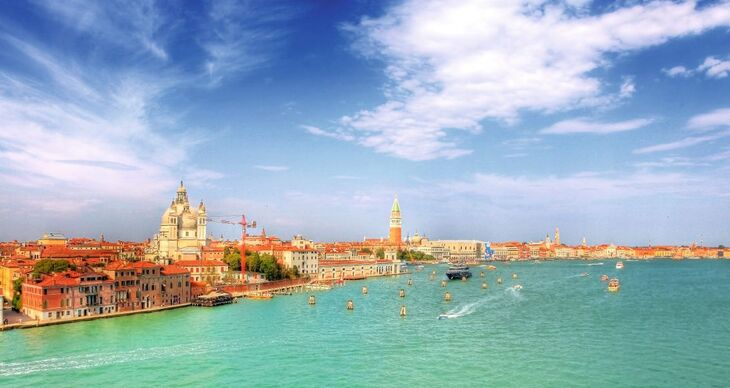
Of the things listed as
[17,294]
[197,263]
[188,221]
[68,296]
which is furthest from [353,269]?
[68,296]

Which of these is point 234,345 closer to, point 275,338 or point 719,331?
point 275,338

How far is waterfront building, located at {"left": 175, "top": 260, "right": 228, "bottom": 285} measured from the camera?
130 feet

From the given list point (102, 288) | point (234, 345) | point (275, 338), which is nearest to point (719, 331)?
point (275, 338)

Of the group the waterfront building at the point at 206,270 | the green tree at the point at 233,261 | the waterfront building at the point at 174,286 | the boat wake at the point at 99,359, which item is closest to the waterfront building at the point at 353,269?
the green tree at the point at 233,261

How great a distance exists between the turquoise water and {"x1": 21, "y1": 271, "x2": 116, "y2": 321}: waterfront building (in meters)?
1.31

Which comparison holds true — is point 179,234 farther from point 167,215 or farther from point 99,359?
point 99,359

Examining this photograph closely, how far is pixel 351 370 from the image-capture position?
17.2 m

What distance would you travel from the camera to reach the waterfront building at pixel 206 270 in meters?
39.7

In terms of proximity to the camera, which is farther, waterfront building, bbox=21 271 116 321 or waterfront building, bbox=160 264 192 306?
waterfront building, bbox=160 264 192 306

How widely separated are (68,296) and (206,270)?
1559cm

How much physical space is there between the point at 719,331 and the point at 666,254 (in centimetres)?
13794

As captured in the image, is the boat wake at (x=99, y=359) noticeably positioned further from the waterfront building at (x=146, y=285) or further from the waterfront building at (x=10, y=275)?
the waterfront building at (x=10, y=275)

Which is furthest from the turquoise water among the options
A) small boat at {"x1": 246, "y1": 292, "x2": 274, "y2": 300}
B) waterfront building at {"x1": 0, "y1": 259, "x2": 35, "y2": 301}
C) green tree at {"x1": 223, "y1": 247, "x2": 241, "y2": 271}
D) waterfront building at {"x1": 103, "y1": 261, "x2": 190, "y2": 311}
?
A: green tree at {"x1": 223, "y1": 247, "x2": 241, "y2": 271}

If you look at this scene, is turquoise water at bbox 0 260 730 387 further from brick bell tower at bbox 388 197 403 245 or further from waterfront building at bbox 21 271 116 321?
brick bell tower at bbox 388 197 403 245
